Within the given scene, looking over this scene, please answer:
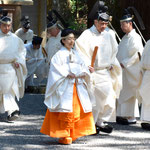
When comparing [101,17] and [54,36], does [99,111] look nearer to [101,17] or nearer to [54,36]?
[101,17]

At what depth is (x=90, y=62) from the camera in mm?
8547

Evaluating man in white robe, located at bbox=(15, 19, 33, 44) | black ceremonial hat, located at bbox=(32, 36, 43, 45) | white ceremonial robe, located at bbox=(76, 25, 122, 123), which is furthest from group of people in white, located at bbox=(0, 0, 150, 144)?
man in white robe, located at bbox=(15, 19, 33, 44)

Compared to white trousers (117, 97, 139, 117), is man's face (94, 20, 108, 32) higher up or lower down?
higher up

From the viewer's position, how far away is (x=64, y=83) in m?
7.81

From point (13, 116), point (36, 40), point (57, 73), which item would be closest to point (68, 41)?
point (57, 73)

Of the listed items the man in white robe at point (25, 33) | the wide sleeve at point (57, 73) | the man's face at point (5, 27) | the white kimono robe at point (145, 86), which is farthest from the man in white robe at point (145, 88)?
the man in white robe at point (25, 33)

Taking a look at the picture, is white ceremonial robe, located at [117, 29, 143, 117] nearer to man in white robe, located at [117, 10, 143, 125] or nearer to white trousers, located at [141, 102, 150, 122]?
man in white robe, located at [117, 10, 143, 125]

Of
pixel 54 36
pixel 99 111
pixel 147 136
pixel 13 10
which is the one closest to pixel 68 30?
pixel 99 111

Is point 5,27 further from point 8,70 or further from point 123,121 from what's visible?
point 123,121

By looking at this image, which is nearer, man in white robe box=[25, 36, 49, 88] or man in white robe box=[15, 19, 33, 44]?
man in white robe box=[25, 36, 49, 88]

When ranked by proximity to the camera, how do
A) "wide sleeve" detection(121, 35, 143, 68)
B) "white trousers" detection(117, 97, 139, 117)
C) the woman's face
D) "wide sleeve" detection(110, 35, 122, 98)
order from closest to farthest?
1. the woman's face
2. "wide sleeve" detection(110, 35, 122, 98)
3. "wide sleeve" detection(121, 35, 143, 68)
4. "white trousers" detection(117, 97, 139, 117)

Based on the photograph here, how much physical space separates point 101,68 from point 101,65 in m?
0.06

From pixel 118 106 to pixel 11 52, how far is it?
209cm

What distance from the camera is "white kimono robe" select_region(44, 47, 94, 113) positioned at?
7.71m
